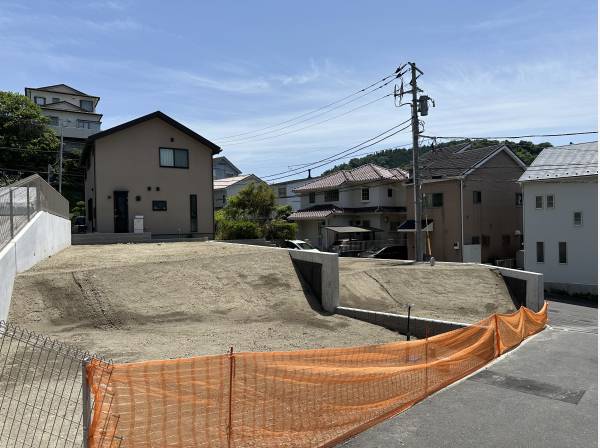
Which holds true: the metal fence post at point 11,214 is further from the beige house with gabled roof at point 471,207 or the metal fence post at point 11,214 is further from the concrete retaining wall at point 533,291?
the beige house with gabled roof at point 471,207

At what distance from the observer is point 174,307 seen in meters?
11.0

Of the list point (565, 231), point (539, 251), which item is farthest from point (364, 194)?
point (565, 231)

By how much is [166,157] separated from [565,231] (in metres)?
22.8

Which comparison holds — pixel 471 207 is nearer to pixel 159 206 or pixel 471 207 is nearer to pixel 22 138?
pixel 159 206

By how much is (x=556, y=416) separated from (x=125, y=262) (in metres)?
11.0

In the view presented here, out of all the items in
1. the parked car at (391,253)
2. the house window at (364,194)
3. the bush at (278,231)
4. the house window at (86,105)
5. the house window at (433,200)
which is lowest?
the parked car at (391,253)

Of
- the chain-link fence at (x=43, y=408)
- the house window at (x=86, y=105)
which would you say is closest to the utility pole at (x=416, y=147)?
the chain-link fence at (x=43, y=408)

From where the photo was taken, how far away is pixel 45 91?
183ft

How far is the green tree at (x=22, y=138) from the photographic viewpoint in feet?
117

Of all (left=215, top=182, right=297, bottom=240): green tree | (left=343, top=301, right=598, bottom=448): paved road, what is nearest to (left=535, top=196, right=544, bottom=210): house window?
(left=215, top=182, right=297, bottom=240): green tree

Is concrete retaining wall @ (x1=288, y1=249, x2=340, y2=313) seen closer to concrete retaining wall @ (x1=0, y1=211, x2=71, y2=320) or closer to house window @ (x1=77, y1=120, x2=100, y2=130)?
concrete retaining wall @ (x1=0, y1=211, x2=71, y2=320)

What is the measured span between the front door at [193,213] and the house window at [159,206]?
147cm

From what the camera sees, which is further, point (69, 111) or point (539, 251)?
point (69, 111)

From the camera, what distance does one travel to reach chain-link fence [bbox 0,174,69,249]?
10055mm
